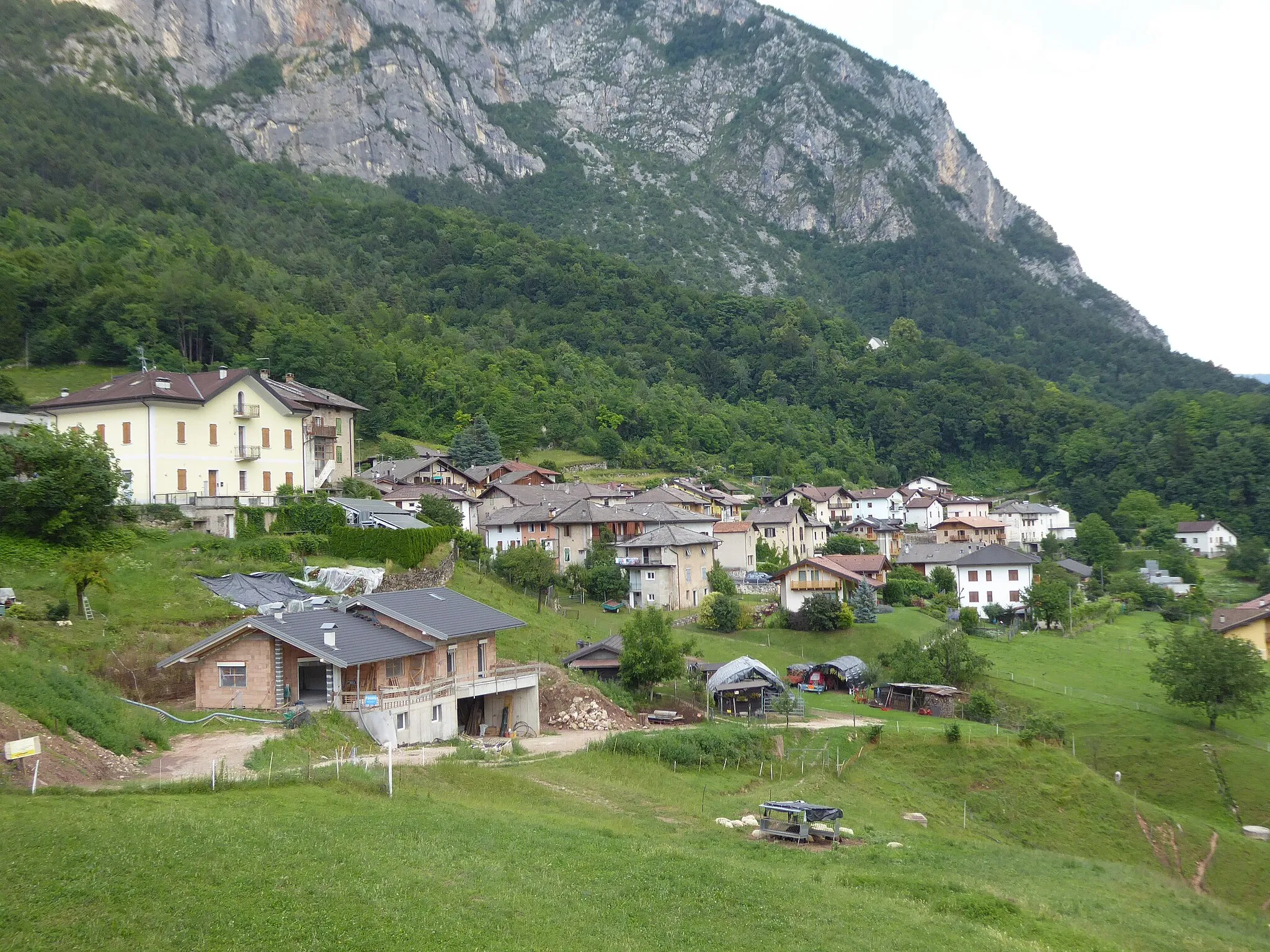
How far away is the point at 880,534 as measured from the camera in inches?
3538

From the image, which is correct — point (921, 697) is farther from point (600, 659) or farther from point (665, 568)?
point (665, 568)

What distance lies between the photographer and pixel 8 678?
63.6ft

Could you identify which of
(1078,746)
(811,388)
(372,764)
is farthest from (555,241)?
(372,764)

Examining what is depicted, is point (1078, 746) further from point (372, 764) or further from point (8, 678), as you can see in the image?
point (8, 678)

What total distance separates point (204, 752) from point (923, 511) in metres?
92.3

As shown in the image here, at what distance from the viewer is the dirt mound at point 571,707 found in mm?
32406

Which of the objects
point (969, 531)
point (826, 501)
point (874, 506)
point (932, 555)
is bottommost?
point (932, 555)

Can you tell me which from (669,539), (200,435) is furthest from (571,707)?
(669,539)

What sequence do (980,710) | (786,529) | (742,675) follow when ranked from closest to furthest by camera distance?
(742,675)
(980,710)
(786,529)

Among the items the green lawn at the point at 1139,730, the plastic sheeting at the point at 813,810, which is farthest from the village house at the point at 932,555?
the plastic sheeting at the point at 813,810

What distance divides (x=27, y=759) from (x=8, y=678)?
404 centimetres

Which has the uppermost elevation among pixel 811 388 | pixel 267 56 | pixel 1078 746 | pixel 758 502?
pixel 267 56

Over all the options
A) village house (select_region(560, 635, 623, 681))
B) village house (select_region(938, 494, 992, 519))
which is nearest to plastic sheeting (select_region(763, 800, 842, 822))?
village house (select_region(560, 635, 623, 681))

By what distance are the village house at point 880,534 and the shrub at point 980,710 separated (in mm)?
45737
